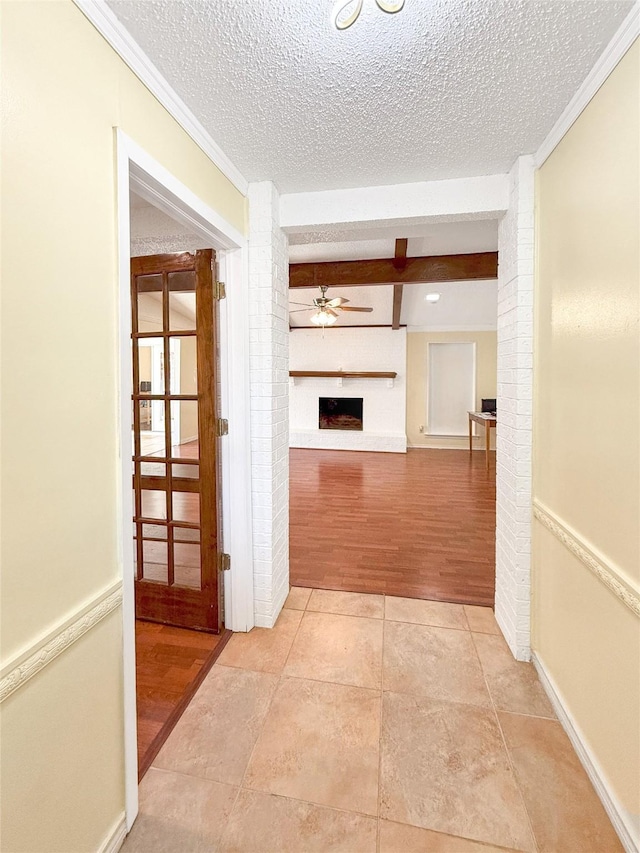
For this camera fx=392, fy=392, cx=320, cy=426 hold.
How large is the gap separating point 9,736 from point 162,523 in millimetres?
1365

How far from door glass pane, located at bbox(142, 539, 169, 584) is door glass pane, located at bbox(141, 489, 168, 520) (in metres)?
0.15

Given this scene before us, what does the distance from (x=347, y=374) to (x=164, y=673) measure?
601 cm

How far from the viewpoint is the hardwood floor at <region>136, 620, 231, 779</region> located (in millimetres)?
1511

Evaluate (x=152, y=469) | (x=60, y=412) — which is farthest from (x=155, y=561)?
(x=60, y=412)

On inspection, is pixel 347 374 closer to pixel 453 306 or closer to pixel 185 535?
pixel 453 306

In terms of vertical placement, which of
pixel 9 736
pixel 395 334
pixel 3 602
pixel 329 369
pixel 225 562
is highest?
pixel 395 334

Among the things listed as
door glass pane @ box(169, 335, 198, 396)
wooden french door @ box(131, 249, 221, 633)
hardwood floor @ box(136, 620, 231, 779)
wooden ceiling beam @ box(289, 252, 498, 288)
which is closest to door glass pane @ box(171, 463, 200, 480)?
wooden french door @ box(131, 249, 221, 633)

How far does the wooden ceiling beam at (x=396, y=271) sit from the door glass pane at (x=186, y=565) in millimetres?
3068

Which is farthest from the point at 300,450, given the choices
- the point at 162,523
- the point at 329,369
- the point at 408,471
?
the point at 162,523

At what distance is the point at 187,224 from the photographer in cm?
164

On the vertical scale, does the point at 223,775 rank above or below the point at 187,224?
below

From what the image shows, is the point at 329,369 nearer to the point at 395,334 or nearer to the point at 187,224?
the point at 395,334

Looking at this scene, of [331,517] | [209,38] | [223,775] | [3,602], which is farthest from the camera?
[331,517]

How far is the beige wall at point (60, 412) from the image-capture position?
0.81 meters
